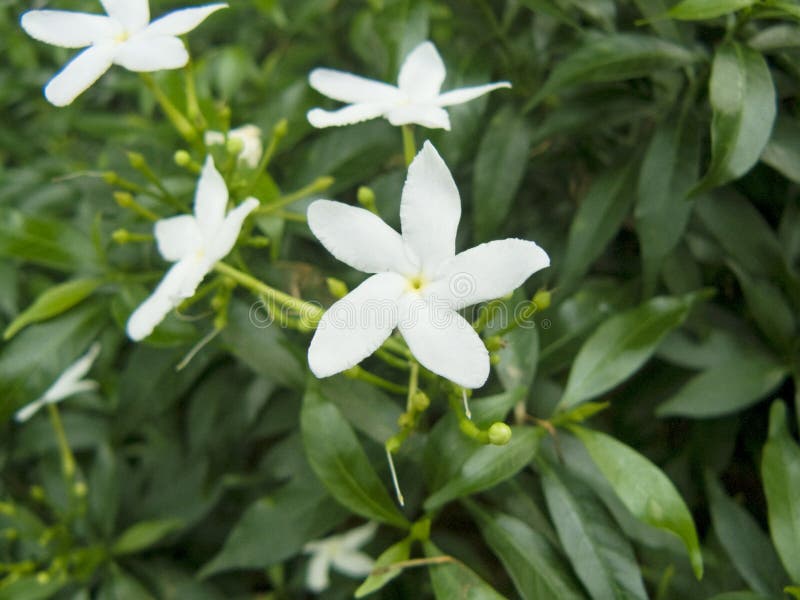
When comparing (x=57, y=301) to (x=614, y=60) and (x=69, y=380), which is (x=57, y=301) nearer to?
(x=69, y=380)

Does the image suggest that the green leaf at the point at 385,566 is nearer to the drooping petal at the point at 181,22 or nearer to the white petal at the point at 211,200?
the white petal at the point at 211,200

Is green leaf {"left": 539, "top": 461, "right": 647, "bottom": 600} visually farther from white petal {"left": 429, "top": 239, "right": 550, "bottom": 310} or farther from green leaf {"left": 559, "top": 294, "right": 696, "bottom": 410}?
white petal {"left": 429, "top": 239, "right": 550, "bottom": 310}

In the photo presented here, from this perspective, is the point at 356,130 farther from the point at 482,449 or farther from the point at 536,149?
the point at 482,449

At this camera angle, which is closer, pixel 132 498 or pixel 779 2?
pixel 779 2

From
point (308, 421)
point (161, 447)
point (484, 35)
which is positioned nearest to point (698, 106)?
point (484, 35)

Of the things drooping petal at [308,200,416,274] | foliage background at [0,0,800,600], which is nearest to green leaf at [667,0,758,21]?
foliage background at [0,0,800,600]

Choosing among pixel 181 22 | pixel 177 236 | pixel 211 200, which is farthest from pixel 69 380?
pixel 181 22

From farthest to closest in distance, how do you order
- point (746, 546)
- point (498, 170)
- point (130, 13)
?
point (498, 170), point (746, 546), point (130, 13)
